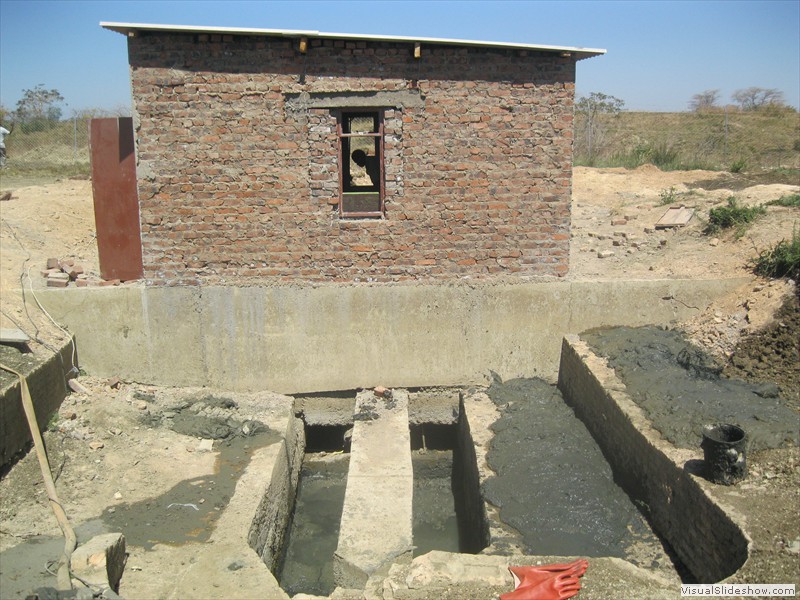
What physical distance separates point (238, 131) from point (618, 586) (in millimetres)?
6334

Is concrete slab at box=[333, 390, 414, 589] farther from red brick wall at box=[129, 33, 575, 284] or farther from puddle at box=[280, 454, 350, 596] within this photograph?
red brick wall at box=[129, 33, 575, 284]

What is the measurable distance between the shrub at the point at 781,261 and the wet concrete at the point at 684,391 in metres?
1.44

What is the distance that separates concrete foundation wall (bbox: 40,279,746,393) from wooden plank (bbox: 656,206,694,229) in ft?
7.69

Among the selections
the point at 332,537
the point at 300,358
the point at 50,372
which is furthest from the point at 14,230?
the point at 332,537

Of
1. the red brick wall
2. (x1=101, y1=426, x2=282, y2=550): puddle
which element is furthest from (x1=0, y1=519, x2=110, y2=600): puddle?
the red brick wall

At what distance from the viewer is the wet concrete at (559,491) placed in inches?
234

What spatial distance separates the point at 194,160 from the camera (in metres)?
8.09

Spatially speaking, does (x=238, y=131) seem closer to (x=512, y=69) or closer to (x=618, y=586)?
(x=512, y=69)

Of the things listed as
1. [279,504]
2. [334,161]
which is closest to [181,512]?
[279,504]

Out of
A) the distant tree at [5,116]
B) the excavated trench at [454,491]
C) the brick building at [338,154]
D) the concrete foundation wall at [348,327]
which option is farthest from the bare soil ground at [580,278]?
the distant tree at [5,116]

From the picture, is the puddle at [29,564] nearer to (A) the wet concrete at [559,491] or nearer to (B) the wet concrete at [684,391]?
(A) the wet concrete at [559,491]

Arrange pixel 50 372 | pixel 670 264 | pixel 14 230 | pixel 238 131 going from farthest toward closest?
pixel 14 230
pixel 670 264
pixel 238 131
pixel 50 372

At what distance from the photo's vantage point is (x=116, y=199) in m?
8.89

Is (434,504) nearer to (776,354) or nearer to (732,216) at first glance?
(776,354)
